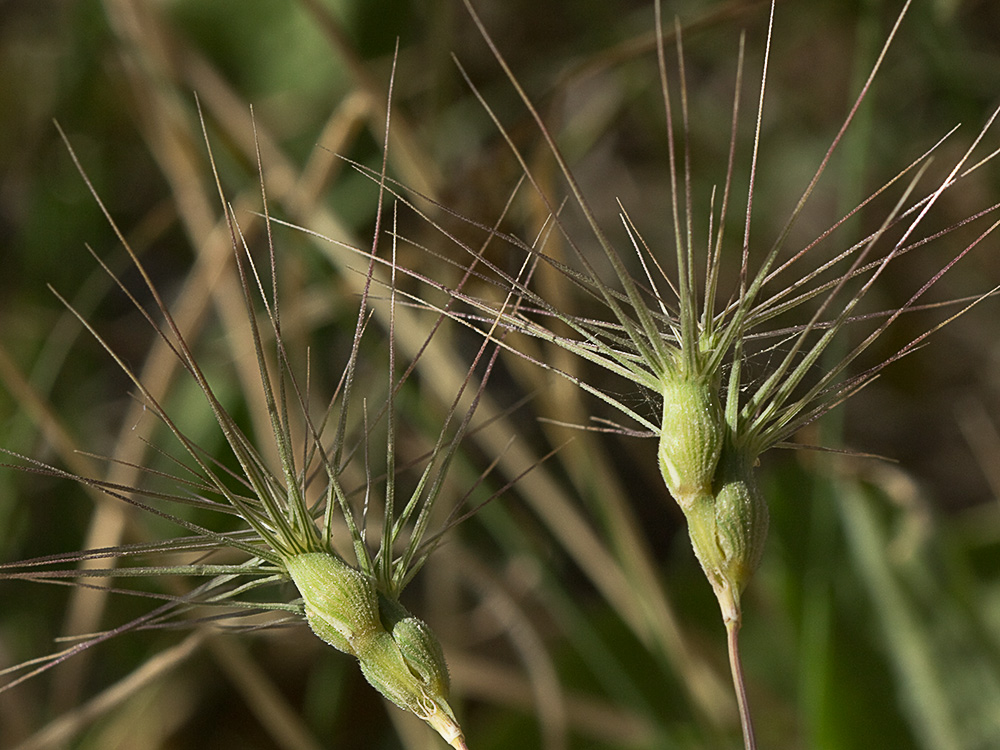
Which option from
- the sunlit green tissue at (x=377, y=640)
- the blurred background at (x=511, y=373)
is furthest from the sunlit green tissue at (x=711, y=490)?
the blurred background at (x=511, y=373)

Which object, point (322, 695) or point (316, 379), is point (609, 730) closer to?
point (322, 695)

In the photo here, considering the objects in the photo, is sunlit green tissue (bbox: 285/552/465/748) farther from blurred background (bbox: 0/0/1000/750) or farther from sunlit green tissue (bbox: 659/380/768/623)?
blurred background (bbox: 0/0/1000/750)

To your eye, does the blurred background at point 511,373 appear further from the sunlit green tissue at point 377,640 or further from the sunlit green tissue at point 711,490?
the sunlit green tissue at point 711,490

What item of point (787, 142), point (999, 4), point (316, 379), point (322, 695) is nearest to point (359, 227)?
point (316, 379)

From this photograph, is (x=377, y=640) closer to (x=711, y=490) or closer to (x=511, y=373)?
(x=711, y=490)

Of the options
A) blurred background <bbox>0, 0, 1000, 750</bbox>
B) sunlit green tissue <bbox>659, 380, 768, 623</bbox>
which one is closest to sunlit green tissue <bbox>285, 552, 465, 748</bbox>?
sunlit green tissue <bbox>659, 380, 768, 623</bbox>

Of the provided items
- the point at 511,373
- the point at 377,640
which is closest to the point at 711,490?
the point at 377,640
